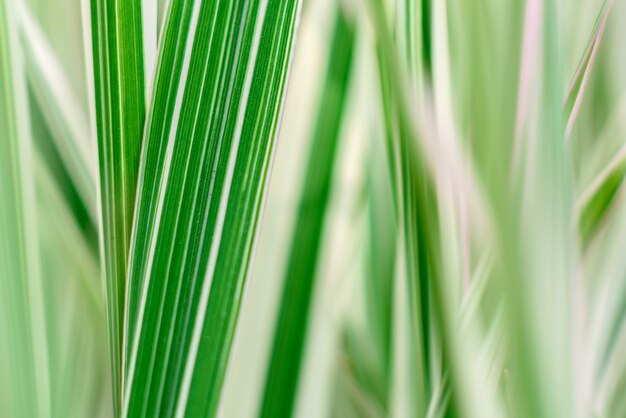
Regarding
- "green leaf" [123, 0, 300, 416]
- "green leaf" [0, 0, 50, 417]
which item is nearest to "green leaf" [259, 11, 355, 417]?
"green leaf" [123, 0, 300, 416]

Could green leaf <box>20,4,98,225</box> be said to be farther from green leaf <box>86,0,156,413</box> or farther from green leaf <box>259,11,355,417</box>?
green leaf <box>259,11,355,417</box>

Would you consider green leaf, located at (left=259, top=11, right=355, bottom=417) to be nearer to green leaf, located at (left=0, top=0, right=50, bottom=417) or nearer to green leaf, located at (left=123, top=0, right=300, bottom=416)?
green leaf, located at (left=123, top=0, right=300, bottom=416)

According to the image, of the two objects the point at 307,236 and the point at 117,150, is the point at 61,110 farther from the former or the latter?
the point at 307,236

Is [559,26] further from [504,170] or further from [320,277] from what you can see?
[320,277]

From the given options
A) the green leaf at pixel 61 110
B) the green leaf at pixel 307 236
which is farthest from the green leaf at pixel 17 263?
the green leaf at pixel 307 236

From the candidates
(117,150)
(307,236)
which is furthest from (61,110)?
(307,236)

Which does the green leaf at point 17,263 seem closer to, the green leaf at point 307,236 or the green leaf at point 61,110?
the green leaf at point 61,110
